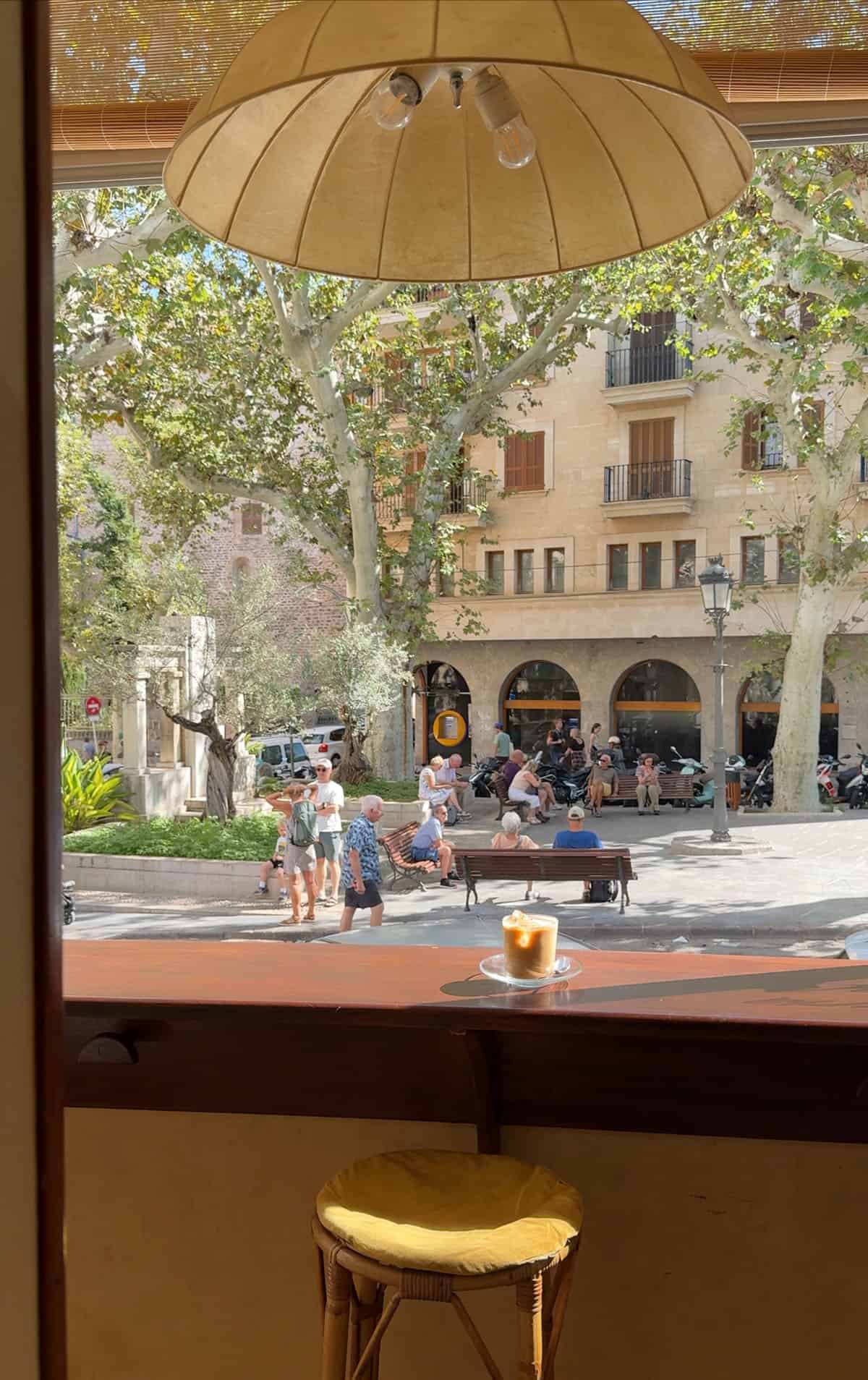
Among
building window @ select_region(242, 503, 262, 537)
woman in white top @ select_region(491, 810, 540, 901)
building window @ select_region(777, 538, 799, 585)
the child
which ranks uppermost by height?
building window @ select_region(242, 503, 262, 537)

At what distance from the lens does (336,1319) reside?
1.20 meters

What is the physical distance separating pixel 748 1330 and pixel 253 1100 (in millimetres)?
738

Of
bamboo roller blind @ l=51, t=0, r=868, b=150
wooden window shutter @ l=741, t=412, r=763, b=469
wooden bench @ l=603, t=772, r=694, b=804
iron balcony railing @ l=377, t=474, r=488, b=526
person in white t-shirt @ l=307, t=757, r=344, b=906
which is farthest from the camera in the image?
iron balcony railing @ l=377, t=474, r=488, b=526

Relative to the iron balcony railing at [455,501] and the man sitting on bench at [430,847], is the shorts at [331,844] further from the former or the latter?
the iron balcony railing at [455,501]

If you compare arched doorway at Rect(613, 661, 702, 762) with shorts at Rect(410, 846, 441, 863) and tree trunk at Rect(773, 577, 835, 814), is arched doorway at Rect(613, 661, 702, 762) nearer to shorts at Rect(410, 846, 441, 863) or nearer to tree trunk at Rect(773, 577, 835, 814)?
tree trunk at Rect(773, 577, 835, 814)

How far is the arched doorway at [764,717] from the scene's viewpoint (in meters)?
17.0

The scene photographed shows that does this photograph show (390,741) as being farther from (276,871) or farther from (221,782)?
(276,871)

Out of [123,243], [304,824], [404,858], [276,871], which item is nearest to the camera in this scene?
[123,243]

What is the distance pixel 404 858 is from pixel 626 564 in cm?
984

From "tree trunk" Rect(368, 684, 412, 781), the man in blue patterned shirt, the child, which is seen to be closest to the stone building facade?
"tree trunk" Rect(368, 684, 412, 781)

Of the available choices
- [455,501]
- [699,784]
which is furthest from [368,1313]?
[455,501]

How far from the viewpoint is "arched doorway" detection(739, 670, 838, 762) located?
17.0 m

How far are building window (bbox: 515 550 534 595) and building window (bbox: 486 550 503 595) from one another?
0.26 m

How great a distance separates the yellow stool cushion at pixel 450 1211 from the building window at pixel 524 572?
1739cm
